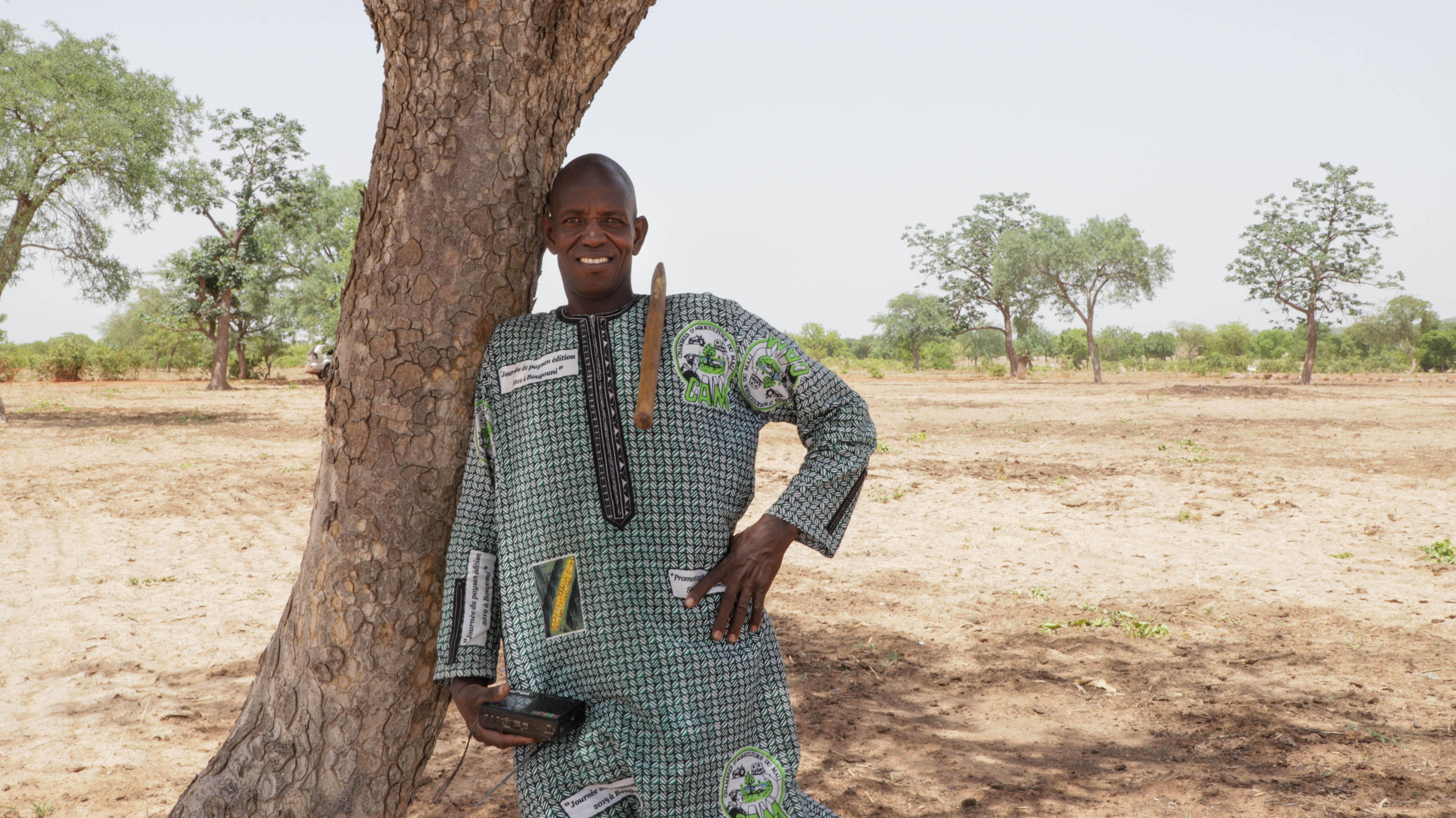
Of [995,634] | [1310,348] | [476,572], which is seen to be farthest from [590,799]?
[1310,348]

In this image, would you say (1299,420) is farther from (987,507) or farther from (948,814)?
(948,814)

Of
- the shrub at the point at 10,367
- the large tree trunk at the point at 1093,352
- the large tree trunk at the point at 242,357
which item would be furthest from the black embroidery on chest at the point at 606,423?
the shrub at the point at 10,367

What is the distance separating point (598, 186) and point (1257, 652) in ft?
13.2

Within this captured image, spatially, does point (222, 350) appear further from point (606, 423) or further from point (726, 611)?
point (726, 611)

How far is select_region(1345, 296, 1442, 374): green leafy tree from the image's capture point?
146ft

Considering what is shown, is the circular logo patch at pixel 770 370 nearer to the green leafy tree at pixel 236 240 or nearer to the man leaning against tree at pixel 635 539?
the man leaning against tree at pixel 635 539

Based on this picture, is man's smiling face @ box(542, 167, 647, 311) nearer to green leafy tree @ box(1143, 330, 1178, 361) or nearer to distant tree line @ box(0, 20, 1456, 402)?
distant tree line @ box(0, 20, 1456, 402)

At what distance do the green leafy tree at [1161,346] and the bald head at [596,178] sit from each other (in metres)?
63.9

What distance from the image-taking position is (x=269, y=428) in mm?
15008

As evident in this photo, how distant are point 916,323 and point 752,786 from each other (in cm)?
5805

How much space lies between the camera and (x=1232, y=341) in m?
53.9

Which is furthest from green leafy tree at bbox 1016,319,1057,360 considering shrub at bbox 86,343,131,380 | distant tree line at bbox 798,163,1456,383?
shrub at bbox 86,343,131,380

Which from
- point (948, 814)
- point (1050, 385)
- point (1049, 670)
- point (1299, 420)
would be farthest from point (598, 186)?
point (1050, 385)

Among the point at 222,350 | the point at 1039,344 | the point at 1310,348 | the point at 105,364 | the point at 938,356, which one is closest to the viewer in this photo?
the point at 222,350
